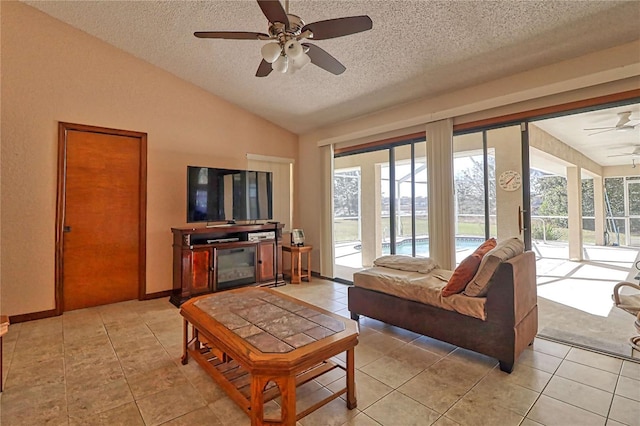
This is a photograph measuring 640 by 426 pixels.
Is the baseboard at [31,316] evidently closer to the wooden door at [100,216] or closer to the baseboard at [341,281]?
the wooden door at [100,216]

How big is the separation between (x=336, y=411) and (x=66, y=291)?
3.64m


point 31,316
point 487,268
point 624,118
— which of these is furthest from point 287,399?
point 624,118

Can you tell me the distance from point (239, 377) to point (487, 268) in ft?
6.47

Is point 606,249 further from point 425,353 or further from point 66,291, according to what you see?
point 66,291

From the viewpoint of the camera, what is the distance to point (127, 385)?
2.07 meters

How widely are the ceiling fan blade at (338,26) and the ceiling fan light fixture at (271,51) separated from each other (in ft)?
0.68

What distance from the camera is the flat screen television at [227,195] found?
4.15m

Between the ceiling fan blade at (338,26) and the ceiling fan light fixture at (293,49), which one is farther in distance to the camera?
the ceiling fan light fixture at (293,49)

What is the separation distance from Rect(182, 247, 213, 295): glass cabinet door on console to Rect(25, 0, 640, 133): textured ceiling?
7.87ft

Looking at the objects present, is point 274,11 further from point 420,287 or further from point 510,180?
point 510,180

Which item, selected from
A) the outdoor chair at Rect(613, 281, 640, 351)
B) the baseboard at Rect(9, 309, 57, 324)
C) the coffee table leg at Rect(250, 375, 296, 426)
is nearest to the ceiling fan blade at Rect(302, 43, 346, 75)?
the coffee table leg at Rect(250, 375, 296, 426)

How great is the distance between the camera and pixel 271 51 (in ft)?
6.61

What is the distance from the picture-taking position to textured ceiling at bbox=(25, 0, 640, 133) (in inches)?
94.5

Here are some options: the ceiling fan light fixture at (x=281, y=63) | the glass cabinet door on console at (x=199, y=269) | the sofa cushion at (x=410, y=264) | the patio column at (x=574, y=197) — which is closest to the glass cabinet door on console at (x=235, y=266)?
the glass cabinet door on console at (x=199, y=269)
